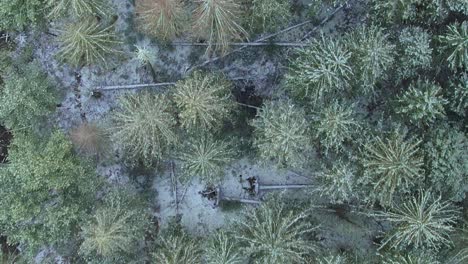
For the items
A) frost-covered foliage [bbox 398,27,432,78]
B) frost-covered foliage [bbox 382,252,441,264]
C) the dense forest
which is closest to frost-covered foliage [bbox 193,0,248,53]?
the dense forest

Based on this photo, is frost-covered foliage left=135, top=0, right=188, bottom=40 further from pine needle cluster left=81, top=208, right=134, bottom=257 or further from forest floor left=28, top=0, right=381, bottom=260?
pine needle cluster left=81, top=208, right=134, bottom=257

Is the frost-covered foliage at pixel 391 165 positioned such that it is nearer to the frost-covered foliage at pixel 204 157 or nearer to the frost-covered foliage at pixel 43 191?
the frost-covered foliage at pixel 204 157

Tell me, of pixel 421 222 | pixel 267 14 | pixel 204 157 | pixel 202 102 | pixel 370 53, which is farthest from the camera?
pixel 267 14

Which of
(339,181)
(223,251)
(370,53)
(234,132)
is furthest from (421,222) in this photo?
(234,132)

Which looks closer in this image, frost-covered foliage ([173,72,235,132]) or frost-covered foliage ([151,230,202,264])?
frost-covered foliage ([173,72,235,132])

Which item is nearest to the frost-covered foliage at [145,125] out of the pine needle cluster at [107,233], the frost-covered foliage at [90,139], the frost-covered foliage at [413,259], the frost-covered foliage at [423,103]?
the frost-covered foliage at [90,139]

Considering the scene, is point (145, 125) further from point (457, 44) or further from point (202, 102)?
point (457, 44)

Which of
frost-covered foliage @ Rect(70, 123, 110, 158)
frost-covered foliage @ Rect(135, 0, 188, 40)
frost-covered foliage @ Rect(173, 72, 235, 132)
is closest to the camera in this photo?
frost-covered foliage @ Rect(173, 72, 235, 132)

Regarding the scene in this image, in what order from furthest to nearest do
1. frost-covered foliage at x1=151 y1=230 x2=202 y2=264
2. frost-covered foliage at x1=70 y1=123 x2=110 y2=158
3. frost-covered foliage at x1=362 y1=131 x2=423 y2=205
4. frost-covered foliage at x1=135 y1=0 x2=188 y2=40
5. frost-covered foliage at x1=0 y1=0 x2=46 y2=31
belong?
frost-covered foliage at x1=70 y1=123 x2=110 y2=158 < frost-covered foliage at x1=0 y1=0 x2=46 y2=31 < frost-covered foliage at x1=135 y1=0 x2=188 y2=40 < frost-covered foliage at x1=151 y1=230 x2=202 y2=264 < frost-covered foliage at x1=362 y1=131 x2=423 y2=205

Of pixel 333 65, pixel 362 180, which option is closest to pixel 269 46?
pixel 333 65
